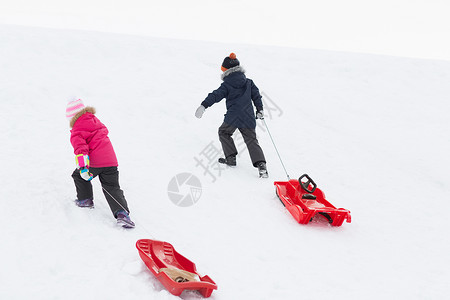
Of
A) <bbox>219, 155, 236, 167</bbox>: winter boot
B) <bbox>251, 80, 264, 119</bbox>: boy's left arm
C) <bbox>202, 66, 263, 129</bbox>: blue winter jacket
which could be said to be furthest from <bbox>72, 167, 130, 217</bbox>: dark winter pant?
<bbox>251, 80, 264, 119</bbox>: boy's left arm

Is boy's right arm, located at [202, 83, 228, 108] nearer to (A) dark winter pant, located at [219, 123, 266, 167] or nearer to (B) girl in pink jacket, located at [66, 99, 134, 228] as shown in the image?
(A) dark winter pant, located at [219, 123, 266, 167]

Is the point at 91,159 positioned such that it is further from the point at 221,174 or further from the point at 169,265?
the point at 221,174

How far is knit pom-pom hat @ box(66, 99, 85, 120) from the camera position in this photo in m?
4.28

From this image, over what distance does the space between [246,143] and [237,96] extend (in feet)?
2.66

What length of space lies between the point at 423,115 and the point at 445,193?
137 inches

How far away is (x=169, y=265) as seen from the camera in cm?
362

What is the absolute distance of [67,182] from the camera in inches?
192

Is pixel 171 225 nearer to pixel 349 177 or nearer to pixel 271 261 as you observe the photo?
pixel 271 261

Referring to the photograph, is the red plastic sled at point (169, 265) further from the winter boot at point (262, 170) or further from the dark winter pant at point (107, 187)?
the winter boot at point (262, 170)

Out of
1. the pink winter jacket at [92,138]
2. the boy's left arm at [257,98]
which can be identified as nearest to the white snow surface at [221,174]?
the pink winter jacket at [92,138]

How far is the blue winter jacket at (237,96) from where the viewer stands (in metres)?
6.46

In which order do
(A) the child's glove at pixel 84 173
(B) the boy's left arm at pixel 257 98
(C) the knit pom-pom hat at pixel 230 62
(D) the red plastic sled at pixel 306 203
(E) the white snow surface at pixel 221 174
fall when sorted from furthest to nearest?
1. (B) the boy's left arm at pixel 257 98
2. (C) the knit pom-pom hat at pixel 230 62
3. (D) the red plastic sled at pixel 306 203
4. (A) the child's glove at pixel 84 173
5. (E) the white snow surface at pixel 221 174

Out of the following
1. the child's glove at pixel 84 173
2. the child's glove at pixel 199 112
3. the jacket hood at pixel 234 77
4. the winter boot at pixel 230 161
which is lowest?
the child's glove at pixel 84 173

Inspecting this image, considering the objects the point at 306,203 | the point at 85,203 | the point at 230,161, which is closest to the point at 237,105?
the point at 230,161
